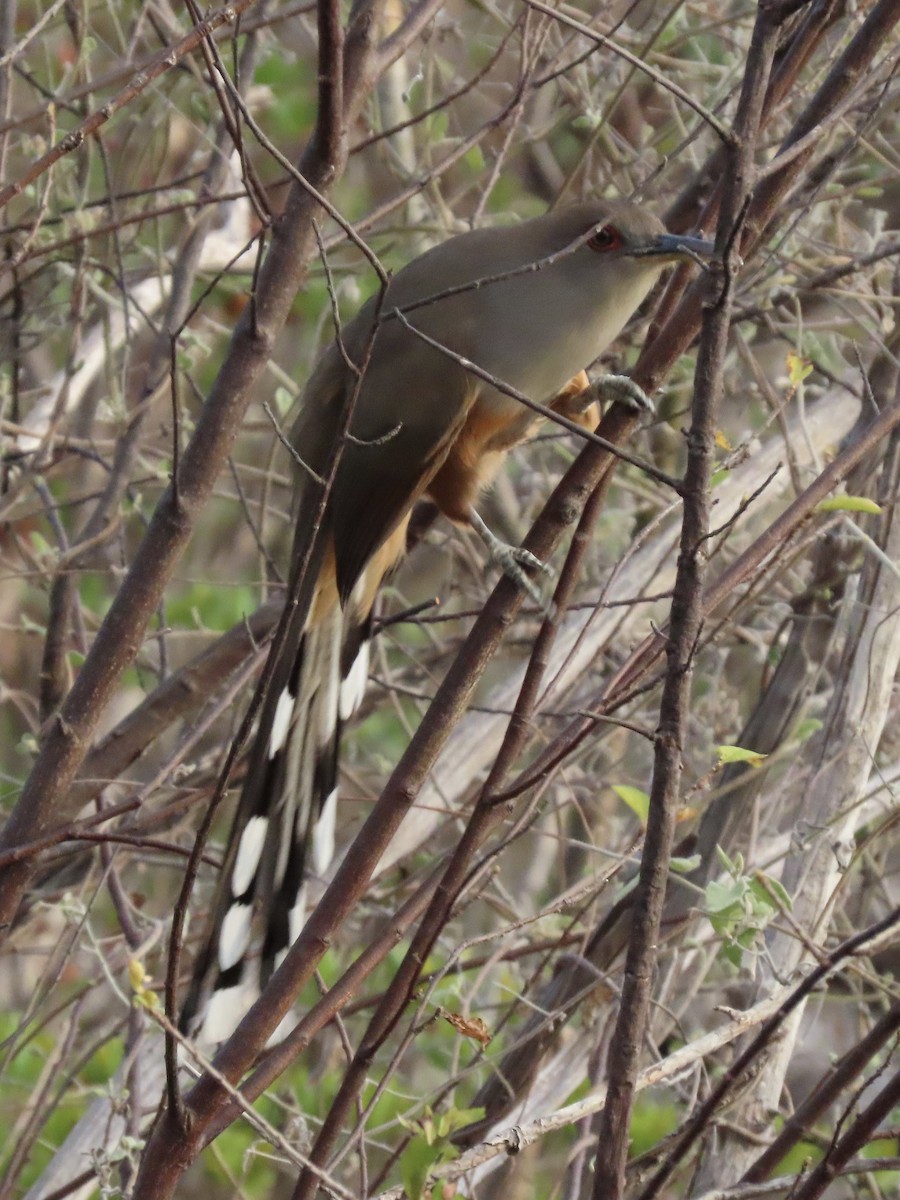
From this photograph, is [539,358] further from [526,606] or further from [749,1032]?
[749,1032]

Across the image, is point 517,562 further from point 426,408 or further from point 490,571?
point 490,571

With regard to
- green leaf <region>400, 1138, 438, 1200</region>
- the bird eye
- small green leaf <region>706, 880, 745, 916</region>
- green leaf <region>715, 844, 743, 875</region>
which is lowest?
green leaf <region>400, 1138, 438, 1200</region>

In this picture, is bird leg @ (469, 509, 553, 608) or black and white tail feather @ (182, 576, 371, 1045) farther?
black and white tail feather @ (182, 576, 371, 1045)

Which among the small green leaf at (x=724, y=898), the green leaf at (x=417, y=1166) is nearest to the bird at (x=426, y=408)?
the small green leaf at (x=724, y=898)

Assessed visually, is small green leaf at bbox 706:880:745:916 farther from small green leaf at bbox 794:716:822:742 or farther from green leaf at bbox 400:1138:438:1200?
small green leaf at bbox 794:716:822:742

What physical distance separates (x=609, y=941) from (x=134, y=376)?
366cm

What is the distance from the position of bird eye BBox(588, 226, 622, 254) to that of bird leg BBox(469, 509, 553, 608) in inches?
20.8

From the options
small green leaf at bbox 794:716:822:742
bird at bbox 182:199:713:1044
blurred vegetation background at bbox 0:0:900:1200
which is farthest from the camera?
small green leaf at bbox 794:716:822:742

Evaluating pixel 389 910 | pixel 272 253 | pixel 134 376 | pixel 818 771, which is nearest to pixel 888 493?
pixel 818 771

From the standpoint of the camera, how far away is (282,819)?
8.22 feet

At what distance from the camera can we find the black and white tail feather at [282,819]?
7.07 ft

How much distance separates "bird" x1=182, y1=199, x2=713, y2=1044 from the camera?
8.62 feet

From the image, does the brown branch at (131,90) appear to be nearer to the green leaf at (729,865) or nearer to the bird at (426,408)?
the bird at (426,408)

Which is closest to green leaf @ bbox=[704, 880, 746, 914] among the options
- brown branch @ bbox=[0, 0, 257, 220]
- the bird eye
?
brown branch @ bbox=[0, 0, 257, 220]
